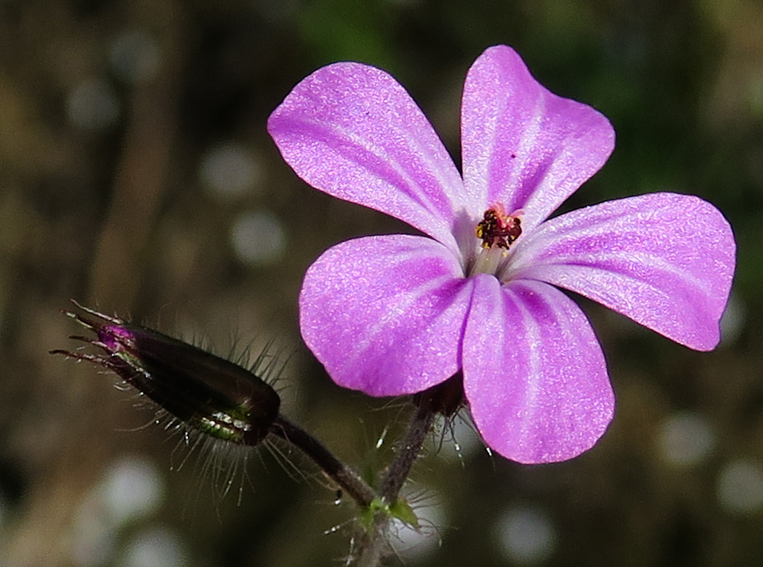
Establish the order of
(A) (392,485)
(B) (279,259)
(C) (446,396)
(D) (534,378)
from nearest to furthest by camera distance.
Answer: (D) (534,378)
(C) (446,396)
(A) (392,485)
(B) (279,259)

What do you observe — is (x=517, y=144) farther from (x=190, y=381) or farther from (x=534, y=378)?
(x=190, y=381)

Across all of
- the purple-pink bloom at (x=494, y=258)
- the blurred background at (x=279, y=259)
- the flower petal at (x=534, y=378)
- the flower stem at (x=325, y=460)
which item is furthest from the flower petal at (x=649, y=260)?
the blurred background at (x=279, y=259)

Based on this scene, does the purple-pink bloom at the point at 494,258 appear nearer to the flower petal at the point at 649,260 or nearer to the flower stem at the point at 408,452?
the flower petal at the point at 649,260

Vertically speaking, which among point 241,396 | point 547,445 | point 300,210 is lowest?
point 300,210

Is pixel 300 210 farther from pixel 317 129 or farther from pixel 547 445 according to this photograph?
pixel 547 445

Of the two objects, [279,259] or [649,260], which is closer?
[649,260]

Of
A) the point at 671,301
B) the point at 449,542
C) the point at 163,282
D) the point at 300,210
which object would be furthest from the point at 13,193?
the point at 671,301

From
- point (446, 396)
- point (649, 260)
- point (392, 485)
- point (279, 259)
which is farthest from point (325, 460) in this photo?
point (279, 259)
